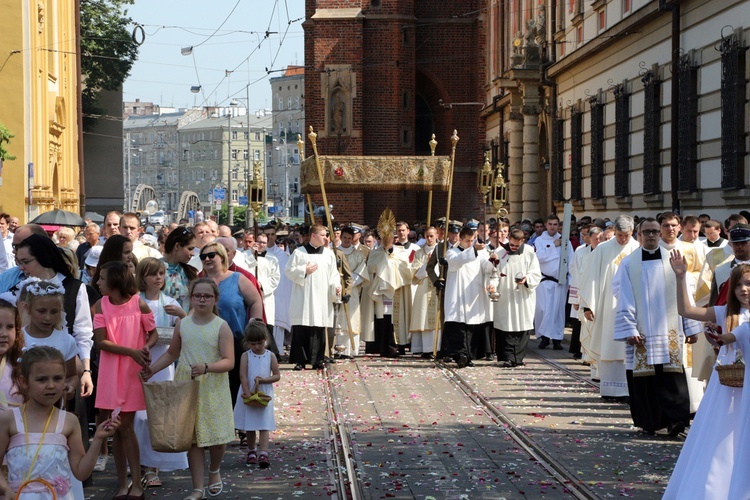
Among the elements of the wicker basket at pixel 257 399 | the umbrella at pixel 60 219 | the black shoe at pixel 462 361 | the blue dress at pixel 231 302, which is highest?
the umbrella at pixel 60 219

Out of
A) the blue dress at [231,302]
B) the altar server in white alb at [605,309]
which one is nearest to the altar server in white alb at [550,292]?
the altar server in white alb at [605,309]

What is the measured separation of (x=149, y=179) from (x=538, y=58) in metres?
127

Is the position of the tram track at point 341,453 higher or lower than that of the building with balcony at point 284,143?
lower

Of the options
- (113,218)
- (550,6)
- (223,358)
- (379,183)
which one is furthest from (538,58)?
(223,358)

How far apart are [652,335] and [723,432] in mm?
4187

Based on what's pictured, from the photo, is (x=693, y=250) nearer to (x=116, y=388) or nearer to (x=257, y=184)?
(x=116, y=388)

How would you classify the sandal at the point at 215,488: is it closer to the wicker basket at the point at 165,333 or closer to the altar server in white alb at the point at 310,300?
the wicker basket at the point at 165,333

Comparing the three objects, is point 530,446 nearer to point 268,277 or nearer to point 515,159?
point 268,277

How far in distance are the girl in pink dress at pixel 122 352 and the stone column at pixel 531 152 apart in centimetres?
2655

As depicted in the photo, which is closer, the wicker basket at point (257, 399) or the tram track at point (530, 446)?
the tram track at point (530, 446)

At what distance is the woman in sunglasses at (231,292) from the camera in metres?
10.4

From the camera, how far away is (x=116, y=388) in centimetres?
922

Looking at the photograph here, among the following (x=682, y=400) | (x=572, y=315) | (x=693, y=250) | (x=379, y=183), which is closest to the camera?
(x=682, y=400)

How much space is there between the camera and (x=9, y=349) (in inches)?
275
